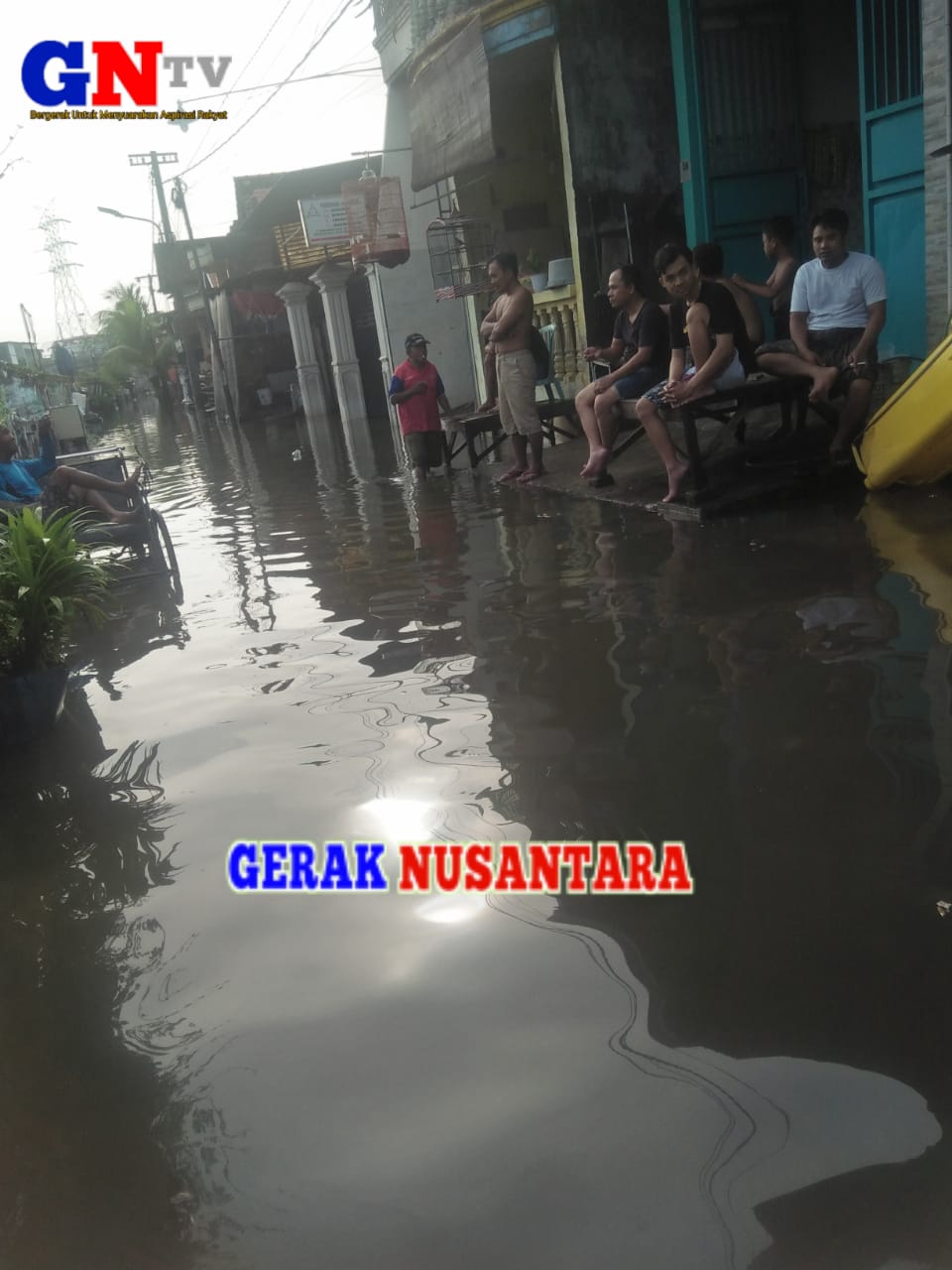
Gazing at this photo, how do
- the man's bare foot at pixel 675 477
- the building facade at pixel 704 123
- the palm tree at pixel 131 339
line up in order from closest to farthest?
the man's bare foot at pixel 675 477 < the building facade at pixel 704 123 < the palm tree at pixel 131 339

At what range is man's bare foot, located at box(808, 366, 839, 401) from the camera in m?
7.05

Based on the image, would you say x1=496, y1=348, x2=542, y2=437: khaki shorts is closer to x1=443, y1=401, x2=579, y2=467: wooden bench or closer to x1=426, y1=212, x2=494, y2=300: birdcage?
x1=443, y1=401, x2=579, y2=467: wooden bench

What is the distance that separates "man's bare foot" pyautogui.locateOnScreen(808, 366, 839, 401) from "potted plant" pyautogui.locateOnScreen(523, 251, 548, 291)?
22.7 feet

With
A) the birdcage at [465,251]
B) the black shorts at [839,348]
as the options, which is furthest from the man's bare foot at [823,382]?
the birdcage at [465,251]

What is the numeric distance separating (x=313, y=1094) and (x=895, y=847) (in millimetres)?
1606

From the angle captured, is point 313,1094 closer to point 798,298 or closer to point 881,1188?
point 881,1188

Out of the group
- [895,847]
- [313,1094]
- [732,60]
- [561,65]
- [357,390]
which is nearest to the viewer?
[313,1094]

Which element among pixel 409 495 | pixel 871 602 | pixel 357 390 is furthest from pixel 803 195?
pixel 357 390

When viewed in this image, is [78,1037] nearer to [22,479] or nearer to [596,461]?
[22,479]

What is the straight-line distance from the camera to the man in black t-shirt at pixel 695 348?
6.75 m

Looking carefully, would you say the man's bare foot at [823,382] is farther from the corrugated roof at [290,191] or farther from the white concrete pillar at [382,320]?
the corrugated roof at [290,191]

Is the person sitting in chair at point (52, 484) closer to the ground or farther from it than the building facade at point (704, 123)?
closer to the ground

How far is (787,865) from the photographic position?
9.46ft

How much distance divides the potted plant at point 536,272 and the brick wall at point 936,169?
639cm
